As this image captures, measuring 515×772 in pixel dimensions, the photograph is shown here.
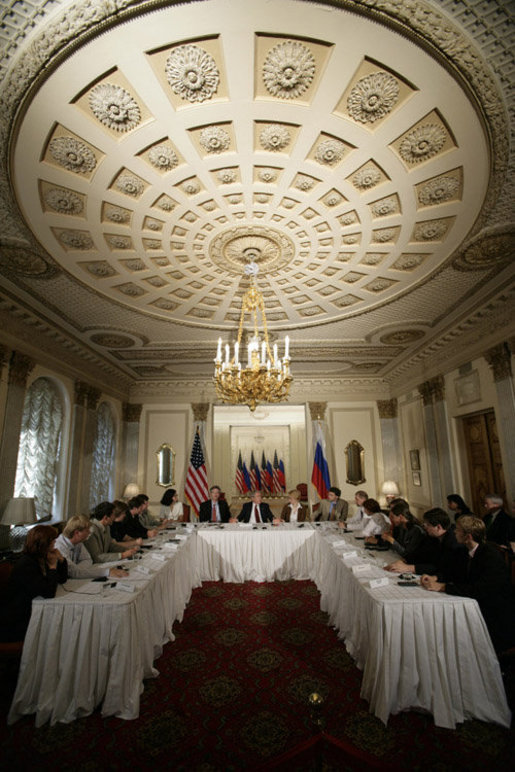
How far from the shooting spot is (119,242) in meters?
4.32

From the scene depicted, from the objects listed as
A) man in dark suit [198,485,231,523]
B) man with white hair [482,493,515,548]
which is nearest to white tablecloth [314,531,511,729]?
man with white hair [482,493,515,548]

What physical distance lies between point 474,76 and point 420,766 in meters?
4.25

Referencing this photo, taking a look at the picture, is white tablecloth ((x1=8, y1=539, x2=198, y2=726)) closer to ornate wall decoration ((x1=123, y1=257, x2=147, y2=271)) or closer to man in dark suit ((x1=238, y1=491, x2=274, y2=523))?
ornate wall decoration ((x1=123, y1=257, x2=147, y2=271))

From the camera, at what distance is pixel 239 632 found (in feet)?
13.7

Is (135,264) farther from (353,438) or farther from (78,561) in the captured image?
(353,438)

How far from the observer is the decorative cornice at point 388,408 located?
1074 centimetres

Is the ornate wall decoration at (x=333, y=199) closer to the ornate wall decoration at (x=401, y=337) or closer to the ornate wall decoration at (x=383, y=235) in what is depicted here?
the ornate wall decoration at (x=383, y=235)

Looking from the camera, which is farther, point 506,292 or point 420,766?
point 506,292

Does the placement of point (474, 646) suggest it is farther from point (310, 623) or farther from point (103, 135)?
point (103, 135)

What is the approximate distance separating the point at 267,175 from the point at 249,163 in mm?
222

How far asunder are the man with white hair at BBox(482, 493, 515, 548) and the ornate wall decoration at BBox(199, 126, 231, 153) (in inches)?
219

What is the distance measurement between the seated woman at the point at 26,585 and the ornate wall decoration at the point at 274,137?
350cm

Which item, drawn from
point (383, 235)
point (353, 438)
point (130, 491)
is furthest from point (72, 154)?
point (353, 438)

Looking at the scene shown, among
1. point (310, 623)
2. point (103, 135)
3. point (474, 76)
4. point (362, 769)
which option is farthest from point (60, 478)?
point (474, 76)
